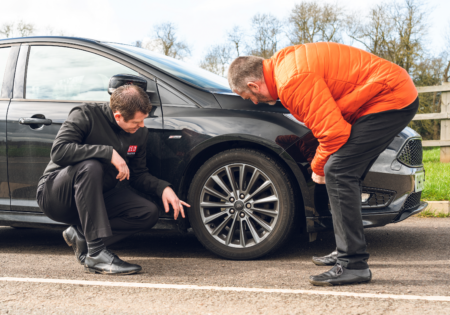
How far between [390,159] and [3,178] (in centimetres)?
294

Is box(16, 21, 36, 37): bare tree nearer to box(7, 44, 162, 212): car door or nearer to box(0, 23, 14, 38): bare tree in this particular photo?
box(0, 23, 14, 38): bare tree

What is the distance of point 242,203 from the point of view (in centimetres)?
332

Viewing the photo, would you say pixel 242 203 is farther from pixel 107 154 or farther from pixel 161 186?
pixel 107 154

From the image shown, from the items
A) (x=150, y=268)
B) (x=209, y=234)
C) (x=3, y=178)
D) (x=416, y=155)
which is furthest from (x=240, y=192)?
(x=3, y=178)

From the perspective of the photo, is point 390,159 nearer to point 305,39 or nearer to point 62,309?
point 62,309

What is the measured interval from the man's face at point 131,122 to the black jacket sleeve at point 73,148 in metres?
0.18

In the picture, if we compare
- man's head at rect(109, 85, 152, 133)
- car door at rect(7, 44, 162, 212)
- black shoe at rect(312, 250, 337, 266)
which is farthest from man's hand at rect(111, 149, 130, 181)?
black shoe at rect(312, 250, 337, 266)

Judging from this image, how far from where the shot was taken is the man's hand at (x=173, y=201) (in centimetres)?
324

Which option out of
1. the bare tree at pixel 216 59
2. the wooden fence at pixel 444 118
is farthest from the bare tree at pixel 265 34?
the wooden fence at pixel 444 118

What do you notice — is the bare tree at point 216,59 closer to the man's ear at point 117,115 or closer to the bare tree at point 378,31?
the bare tree at point 378,31

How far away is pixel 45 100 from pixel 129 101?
971mm

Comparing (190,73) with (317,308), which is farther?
(190,73)

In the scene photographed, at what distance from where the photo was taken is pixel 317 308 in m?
2.37

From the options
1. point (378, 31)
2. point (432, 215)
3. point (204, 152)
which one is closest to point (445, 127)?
point (432, 215)
